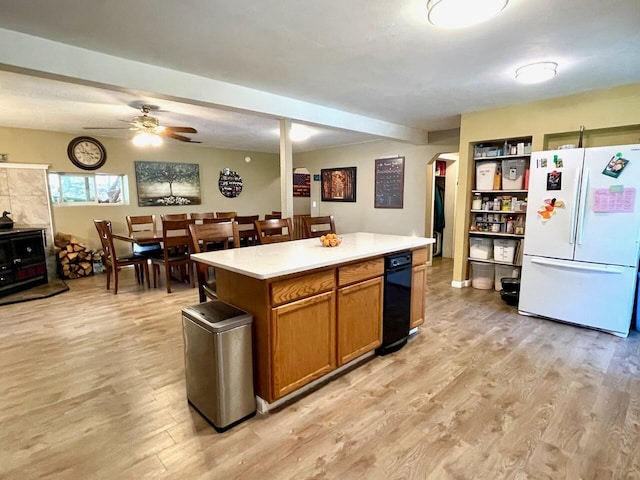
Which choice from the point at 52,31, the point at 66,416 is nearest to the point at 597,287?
the point at 66,416

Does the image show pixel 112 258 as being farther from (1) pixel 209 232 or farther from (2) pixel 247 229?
(1) pixel 209 232

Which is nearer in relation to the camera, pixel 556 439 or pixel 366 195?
pixel 556 439

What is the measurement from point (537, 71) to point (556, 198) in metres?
1.21

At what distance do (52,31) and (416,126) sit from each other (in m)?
4.54

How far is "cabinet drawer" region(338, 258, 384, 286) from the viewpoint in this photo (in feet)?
7.29

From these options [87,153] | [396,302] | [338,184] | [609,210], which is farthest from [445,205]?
[87,153]

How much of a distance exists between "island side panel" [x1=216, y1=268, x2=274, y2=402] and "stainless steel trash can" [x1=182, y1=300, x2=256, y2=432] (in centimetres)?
5

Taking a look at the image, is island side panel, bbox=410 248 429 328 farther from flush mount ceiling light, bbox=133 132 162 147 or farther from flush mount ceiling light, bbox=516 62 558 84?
flush mount ceiling light, bbox=133 132 162 147

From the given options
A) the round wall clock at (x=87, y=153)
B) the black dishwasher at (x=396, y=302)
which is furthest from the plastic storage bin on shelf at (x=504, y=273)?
the round wall clock at (x=87, y=153)

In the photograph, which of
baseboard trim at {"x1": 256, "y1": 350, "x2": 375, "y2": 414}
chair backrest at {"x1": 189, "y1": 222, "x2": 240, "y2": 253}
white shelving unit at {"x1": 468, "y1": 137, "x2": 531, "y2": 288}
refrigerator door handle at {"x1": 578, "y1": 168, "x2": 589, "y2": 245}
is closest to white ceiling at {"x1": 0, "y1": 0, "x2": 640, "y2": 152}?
white shelving unit at {"x1": 468, "y1": 137, "x2": 531, "y2": 288}

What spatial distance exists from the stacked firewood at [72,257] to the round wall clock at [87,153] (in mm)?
1238

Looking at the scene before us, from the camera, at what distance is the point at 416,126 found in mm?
5238

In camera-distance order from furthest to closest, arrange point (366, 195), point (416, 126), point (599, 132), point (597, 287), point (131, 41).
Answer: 1. point (366, 195)
2. point (416, 126)
3. point (599, 132)
4. point (597, 287)
5. point (131, 41)

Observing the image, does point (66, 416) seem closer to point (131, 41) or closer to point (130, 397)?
point (130, 397)
